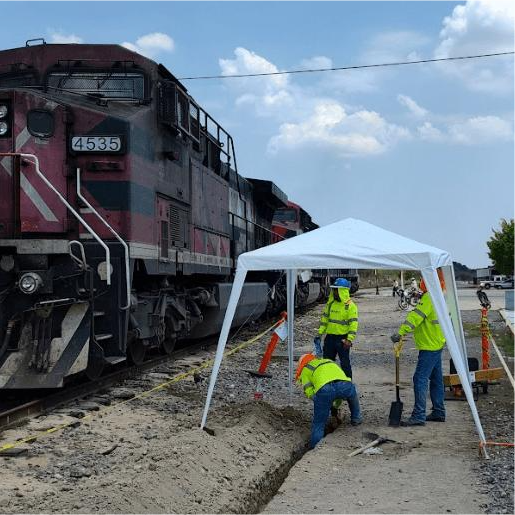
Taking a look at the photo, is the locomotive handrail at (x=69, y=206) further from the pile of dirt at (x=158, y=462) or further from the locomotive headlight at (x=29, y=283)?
the pile of dirt at (x=158, y=462)

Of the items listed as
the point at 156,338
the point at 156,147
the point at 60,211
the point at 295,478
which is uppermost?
the point at 156,147

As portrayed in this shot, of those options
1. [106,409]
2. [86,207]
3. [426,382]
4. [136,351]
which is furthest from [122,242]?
[426,382]

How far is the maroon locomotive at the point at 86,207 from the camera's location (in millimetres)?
6879

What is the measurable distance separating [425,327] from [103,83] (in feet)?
16.2

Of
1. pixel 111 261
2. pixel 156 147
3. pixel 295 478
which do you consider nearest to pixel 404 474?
pixel 295 478

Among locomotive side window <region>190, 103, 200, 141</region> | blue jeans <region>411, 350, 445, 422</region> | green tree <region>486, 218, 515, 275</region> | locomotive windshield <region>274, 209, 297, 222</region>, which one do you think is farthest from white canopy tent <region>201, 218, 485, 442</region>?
green tree <region>486, 218, 515, 275</region>

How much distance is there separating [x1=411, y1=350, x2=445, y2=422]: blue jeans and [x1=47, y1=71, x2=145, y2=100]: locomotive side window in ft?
15.3

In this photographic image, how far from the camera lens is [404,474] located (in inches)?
207

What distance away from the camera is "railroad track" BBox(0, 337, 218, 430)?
21.6 ft

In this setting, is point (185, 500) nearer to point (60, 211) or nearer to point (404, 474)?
point (404, 474)

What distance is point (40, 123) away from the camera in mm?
7488

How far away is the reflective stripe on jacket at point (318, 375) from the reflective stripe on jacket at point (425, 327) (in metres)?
0.94

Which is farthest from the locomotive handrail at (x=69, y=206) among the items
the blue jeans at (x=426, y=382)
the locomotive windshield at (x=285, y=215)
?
the locomotive windshield at (x=285, y=215)

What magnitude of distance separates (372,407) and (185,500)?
4069 millimetres
